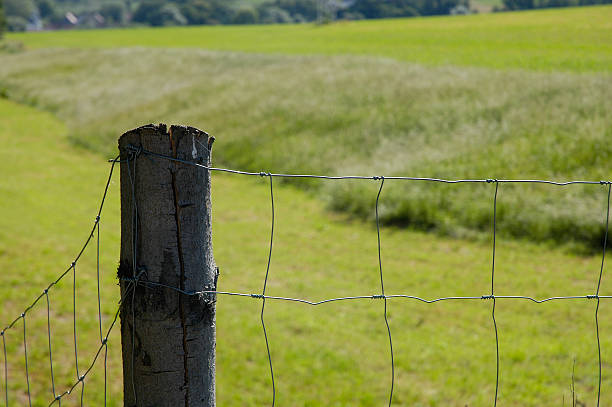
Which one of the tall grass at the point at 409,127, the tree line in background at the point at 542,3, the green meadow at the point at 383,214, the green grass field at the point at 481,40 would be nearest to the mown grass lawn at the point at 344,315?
the green meadow at the point at 383,214

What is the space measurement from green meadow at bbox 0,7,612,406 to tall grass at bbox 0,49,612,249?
5 centimetres

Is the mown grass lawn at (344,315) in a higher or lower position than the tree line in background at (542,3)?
lower

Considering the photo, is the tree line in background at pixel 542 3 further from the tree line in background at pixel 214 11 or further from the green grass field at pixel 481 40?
the green grass field at pixel 481 40

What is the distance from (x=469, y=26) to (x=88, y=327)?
12.6m

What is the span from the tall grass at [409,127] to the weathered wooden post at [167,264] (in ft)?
25.4

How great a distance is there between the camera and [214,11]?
51.8 m

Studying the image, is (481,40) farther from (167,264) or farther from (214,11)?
(214,11)

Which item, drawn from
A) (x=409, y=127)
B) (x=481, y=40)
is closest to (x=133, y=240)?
(x=409, y=127)

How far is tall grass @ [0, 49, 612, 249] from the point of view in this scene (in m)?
9.50

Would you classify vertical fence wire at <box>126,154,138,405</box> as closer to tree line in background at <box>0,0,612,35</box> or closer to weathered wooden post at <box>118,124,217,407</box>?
weathered wooden post at <box>118,124,217,407</box>

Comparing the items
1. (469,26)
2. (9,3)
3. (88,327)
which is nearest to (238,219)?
(88,327)

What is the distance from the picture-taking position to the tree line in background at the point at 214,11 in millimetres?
15727

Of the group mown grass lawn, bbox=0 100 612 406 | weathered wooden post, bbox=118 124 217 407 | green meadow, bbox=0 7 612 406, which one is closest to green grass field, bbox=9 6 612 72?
green meadow, bbox=0 7 612 406

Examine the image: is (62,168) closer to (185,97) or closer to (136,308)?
(185,97)
